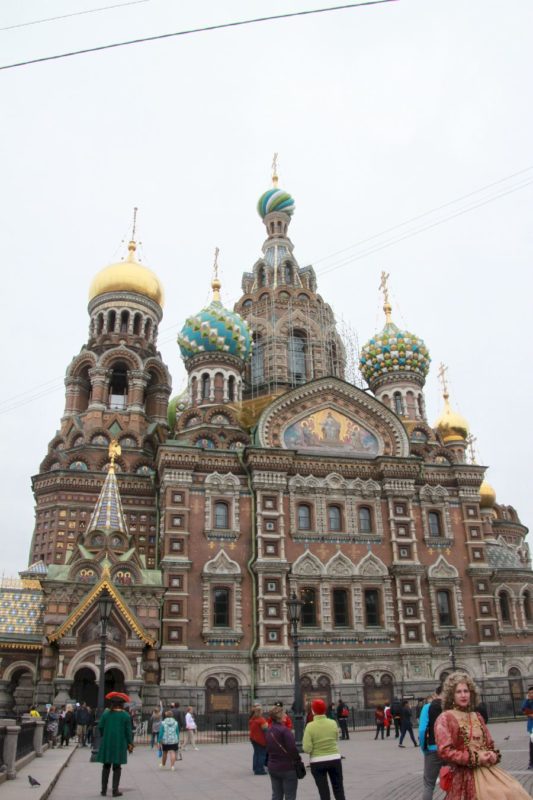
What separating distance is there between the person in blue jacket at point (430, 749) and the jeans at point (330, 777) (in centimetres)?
93

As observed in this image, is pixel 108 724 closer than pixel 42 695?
Yes

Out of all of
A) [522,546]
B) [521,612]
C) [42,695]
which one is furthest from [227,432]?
[522,546]

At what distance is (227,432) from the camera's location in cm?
2880

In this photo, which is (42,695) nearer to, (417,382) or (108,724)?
(108,724)

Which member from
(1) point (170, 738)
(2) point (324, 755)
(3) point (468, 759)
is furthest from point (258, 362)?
(3) point (468, 759)

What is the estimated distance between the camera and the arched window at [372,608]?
88.7ft

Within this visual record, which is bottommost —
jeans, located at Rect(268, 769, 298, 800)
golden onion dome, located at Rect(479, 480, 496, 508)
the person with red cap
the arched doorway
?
jeans, located at Rect(268, 769, 298, 800)

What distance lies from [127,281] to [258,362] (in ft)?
26.1

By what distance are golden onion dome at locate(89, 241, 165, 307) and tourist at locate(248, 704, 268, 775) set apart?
92.1 feet

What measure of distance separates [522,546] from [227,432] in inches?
869

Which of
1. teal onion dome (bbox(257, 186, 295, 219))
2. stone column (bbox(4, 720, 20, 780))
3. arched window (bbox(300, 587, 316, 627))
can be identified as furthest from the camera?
teal onion dome (bbox(257, 186, 295, 219))

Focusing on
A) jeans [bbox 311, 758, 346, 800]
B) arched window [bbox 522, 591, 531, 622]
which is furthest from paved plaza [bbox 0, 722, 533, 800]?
arched window [bbox 522, 591, 531, 622]

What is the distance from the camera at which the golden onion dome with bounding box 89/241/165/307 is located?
121 ft

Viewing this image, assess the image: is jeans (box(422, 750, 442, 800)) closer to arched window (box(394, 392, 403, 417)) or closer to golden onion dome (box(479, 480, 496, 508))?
arched window (box(394, 392, 403, 417))
